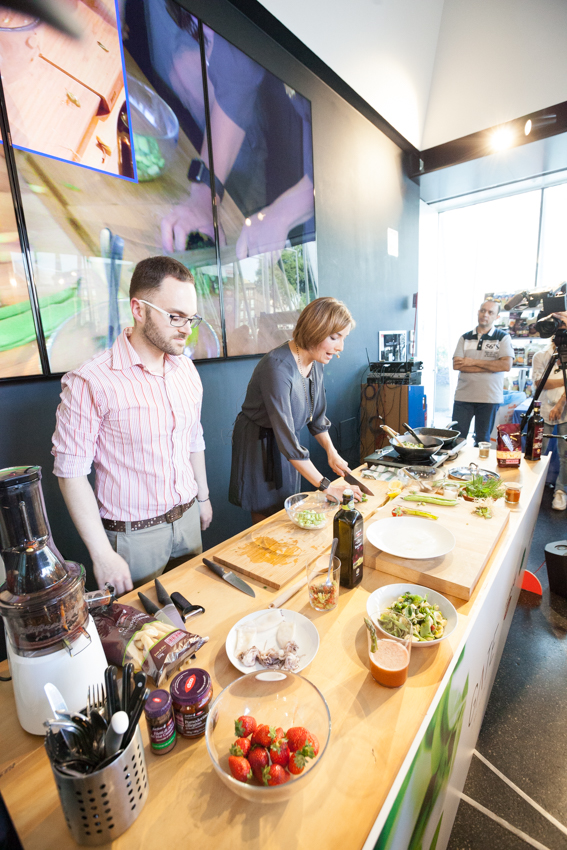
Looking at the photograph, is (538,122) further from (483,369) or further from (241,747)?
(241,747)

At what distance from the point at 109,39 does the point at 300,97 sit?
1.74 m

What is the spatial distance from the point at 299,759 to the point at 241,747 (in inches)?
3.8

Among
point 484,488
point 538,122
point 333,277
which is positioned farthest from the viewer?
point 538,122

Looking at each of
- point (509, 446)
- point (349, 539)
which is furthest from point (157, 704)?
point (509, 446)

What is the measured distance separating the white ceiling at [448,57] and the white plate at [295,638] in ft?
13.0

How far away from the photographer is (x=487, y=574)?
1189 mm

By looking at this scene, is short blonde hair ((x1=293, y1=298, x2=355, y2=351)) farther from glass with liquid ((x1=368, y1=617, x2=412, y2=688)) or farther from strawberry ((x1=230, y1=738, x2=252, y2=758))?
strawberry ((x1=230, y1=738, x2=252, y2=758))

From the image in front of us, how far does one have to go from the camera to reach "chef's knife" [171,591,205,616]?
1032mm

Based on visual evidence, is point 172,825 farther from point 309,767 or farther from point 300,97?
point 300,97

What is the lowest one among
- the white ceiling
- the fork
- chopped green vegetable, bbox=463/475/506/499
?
chopped green vegetable, bbox=463/475/506/499

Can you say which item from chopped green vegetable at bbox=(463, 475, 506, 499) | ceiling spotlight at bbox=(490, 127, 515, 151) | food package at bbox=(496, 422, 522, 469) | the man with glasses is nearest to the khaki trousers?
the man with glasses

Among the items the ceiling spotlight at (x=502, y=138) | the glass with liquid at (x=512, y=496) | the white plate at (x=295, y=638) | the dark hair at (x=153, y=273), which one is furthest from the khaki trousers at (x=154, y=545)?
the ceiling spotlight at (x=502, y=138)

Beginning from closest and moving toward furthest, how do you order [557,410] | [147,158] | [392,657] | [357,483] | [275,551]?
1. [392,657]
2. [275,551]
3. [357,483]
4. [147,158]
5. [557,410]

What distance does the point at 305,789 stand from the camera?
0.65m
